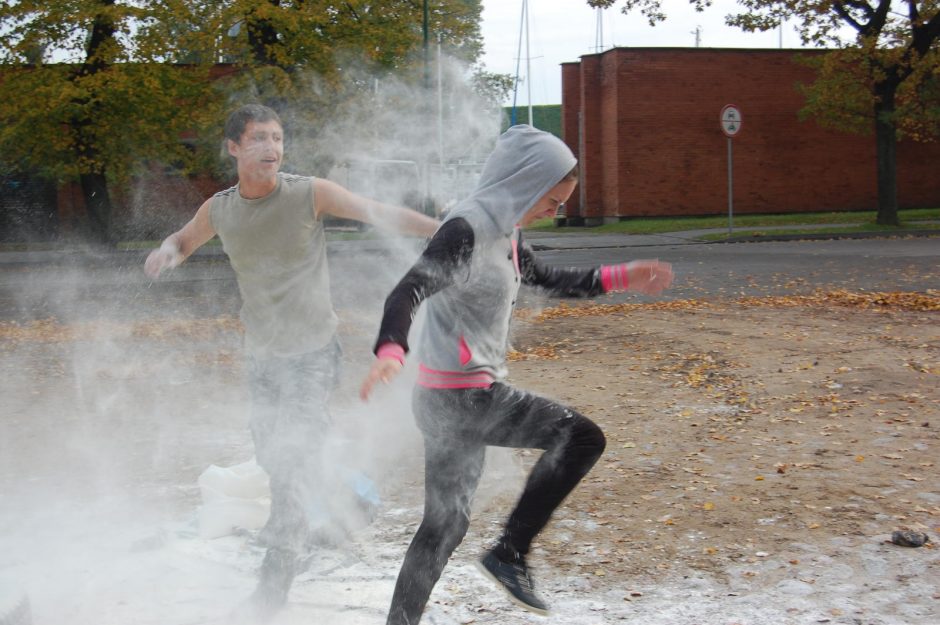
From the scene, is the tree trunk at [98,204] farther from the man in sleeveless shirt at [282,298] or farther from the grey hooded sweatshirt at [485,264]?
the grey hooded sweatshirt at [485,264]

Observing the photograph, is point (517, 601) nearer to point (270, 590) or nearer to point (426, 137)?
point (270, 590)

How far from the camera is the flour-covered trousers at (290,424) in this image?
3711mm

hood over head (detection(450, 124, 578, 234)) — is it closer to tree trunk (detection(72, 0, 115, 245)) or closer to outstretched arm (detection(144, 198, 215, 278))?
outstretched arm (detection(144, 198, 215, 278))

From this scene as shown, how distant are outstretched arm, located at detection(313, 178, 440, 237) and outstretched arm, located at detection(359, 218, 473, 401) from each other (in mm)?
657

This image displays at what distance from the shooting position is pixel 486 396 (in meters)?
3.08

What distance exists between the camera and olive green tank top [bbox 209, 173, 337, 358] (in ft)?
12.0

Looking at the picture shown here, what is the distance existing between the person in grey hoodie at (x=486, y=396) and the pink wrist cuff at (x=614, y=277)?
1.67 feet

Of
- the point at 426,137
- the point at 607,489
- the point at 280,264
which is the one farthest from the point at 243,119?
the point at 426,137

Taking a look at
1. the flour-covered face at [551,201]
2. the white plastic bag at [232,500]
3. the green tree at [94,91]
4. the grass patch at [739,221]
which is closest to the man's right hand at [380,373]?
the flour-covered face at [551,201]

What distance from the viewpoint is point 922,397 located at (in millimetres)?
6566

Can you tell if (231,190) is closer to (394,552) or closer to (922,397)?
(394,552)

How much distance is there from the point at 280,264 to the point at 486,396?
3.54 ft

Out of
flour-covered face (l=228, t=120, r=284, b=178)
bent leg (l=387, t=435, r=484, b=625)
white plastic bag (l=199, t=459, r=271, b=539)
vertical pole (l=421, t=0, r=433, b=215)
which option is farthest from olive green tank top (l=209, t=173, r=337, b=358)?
vertical pole (l=421, t=0, r=433, b=215)

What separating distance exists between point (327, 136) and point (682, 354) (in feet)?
25.8
